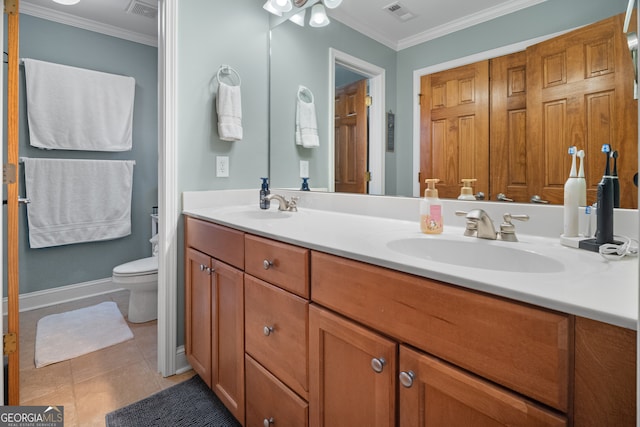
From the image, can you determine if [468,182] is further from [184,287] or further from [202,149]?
[184,287]

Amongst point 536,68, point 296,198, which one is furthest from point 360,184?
point 536,68

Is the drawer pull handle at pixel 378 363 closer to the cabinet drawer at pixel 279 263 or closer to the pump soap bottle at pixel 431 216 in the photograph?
the cabinet drawer at pixel 279 263

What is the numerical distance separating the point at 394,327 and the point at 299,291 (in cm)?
A: 34

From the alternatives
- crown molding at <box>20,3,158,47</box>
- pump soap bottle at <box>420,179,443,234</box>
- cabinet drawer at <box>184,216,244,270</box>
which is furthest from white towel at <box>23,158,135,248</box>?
pump soap bottle at <box>420,179,443,234</box>

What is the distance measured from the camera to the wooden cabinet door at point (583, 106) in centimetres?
89

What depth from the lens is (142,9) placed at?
2.56 meters

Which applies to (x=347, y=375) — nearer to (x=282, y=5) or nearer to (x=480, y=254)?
(x=480, y=254)

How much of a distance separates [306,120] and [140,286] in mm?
1661

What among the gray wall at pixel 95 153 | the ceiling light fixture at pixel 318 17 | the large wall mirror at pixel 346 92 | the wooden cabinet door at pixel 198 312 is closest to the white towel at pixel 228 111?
the large wall mirror at pixel 346 92

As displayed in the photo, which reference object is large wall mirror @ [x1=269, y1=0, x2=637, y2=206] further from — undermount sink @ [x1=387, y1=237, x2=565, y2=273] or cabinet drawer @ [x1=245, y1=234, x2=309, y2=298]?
cabinet drawer @ [x1=245, y1=234, x2=309, y2=298]

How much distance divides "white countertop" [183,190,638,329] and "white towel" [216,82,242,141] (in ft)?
1.13

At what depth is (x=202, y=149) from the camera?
187 centimetres

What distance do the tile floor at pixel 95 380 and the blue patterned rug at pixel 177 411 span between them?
0.22 ft

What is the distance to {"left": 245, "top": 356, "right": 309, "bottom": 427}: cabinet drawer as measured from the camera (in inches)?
39.4
